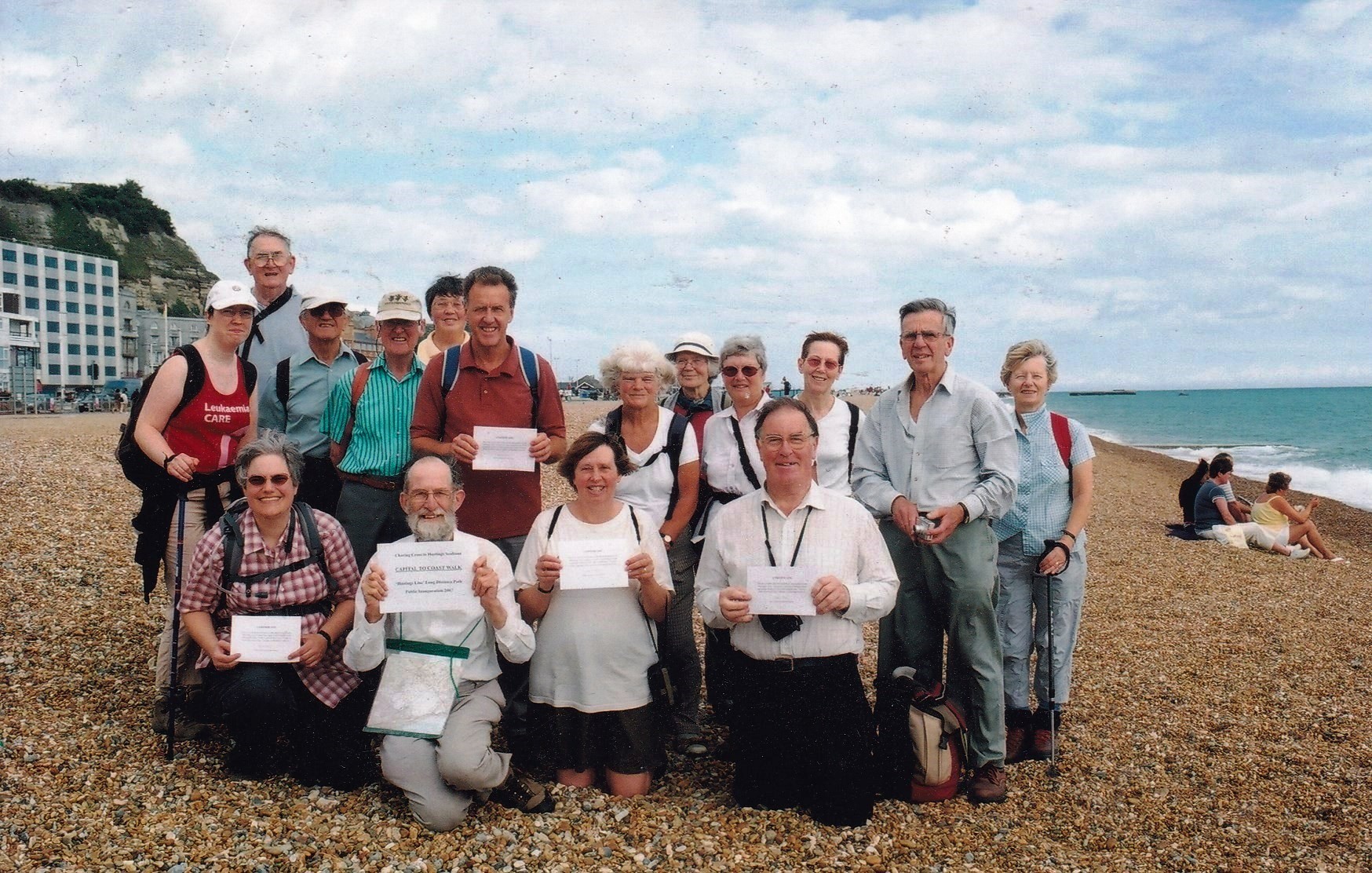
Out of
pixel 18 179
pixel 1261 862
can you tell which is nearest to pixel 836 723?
pixel 1261 862

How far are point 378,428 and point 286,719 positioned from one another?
1613mm

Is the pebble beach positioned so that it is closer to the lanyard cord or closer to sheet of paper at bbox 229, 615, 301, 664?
sheet of paper at bbox 229, 615, 301, 664

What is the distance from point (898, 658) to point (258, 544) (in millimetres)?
3429

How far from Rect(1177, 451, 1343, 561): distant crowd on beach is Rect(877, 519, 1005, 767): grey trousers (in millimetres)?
11433

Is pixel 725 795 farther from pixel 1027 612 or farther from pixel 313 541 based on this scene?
pixel 313 541

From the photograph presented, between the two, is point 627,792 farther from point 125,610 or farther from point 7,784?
point 125,610

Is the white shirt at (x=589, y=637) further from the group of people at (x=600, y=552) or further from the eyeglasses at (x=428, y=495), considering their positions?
the eyeglasses at (x=428, y=495)

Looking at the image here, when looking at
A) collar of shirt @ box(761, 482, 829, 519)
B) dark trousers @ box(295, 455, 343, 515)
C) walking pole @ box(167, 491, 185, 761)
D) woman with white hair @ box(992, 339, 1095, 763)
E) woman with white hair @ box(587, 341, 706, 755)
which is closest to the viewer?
collar of shirt @ box(761, 482, 829, 519)

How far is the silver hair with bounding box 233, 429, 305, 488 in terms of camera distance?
14.0 ft

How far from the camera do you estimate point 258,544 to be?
4.36m

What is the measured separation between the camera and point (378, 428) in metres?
5.03

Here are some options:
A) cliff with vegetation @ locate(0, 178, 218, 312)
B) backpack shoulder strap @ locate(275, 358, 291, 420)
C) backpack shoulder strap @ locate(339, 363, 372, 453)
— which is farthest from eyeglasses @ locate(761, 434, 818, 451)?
cliff with vegetation @ locate(0, 178, 218, 312)

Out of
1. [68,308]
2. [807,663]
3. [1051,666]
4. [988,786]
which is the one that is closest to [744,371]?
[807,663]

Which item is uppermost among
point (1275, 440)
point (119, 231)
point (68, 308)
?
point (119, 231)
